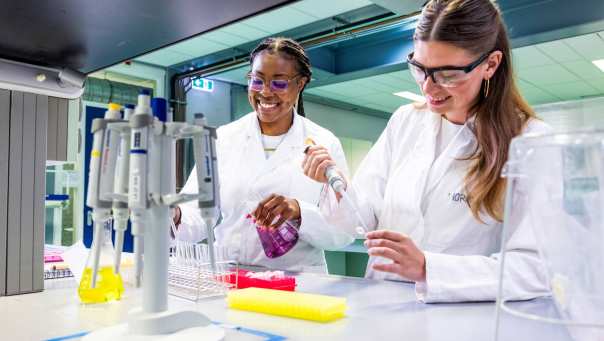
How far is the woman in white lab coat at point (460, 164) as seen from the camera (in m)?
1.21

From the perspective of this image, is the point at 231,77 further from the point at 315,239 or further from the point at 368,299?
the point at 368,299

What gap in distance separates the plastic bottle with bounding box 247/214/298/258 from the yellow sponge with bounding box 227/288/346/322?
2.18 ft

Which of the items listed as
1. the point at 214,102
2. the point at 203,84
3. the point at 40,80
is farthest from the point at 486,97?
the point at 214,102

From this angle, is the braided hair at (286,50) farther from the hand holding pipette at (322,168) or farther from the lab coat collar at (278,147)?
the hand holding pipette at (322,168)

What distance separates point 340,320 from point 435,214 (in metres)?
0.57

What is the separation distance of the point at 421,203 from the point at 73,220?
5119mm

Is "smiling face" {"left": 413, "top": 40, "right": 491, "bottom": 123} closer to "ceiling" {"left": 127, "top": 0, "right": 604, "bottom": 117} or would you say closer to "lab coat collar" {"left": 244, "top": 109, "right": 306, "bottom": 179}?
"lab coat collar" {"left": 244, "top": 109, "right": 306, "bottom": 179}

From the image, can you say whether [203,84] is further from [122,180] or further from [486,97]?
[122,180]

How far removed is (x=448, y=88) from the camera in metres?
1.41

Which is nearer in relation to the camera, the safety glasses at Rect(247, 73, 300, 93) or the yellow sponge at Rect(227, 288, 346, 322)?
the yellow sponge at Rect(227, 288, 346, 322)

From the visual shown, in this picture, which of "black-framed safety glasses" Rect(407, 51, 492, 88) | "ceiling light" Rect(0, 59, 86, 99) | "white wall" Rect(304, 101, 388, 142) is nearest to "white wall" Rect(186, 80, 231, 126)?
"white wall" Rect(304, 101, 388, 142)

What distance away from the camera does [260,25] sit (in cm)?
523

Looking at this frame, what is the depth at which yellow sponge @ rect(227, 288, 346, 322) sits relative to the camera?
995 mm

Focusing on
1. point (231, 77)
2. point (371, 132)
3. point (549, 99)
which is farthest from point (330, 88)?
point (549, 99)
